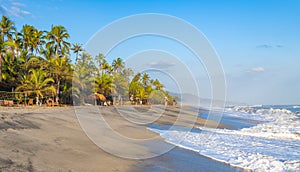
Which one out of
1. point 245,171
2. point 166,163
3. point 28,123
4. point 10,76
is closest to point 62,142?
point 28,123

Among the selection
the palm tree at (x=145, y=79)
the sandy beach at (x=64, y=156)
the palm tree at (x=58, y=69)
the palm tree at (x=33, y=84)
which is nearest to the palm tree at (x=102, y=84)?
the palm tree at (x=58, y=69)

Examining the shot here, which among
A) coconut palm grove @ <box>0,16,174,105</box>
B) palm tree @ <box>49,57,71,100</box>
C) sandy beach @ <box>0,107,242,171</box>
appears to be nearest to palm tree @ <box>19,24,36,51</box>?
coconut palm grove @ <box>0,16,174,105</box>

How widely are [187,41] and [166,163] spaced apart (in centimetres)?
542

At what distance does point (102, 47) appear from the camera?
8.59 m

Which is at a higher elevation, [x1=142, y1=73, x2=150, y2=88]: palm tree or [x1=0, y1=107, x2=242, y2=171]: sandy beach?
[x1=142, y1=73, x2=150, y2=88]: palm tree

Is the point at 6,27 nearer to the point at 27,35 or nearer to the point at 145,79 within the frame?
the point at 27,35

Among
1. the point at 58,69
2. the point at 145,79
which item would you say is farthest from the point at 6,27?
the point at 145,79

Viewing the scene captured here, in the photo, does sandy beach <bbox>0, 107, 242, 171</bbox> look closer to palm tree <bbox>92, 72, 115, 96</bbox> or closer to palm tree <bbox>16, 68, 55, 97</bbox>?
palm tree <bbox>16, 68, 55, 97</bbox>

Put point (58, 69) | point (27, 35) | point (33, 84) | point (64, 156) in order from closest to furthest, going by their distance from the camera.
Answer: point (64, 156), point (33, 84), point (58, 69), point (27, 35)

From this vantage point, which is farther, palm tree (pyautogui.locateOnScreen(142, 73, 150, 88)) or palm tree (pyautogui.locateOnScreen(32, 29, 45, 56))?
palm tree (pyautogui.locateOnScreen(142, 73, 150, 88))

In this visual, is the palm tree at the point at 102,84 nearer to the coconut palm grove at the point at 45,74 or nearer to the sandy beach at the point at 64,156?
the coconut palm grove at the point at 45,74

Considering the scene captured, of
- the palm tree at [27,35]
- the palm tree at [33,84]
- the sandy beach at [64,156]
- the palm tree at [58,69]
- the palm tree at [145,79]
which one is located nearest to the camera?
the sandy beach at [64,156]

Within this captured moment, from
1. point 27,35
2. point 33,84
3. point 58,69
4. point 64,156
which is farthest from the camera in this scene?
point 27,35

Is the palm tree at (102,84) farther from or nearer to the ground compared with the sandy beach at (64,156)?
farther from the ground
